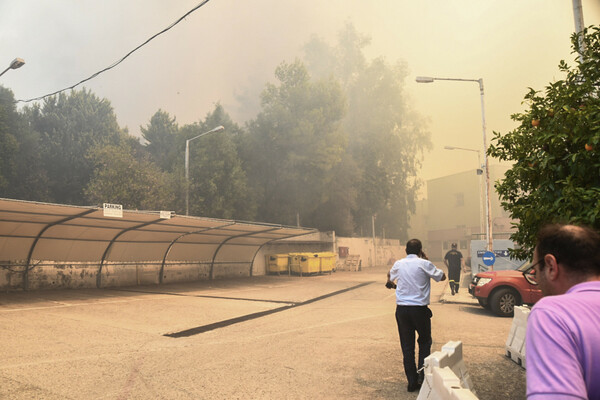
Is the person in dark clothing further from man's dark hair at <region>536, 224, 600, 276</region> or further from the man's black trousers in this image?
man's dark hair at <region>536, 224, 600, 276</region>

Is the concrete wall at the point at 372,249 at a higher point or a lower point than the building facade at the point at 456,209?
lower

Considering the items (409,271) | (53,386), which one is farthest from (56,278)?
(409,271)

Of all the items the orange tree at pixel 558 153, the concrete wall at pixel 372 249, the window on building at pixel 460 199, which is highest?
the window on building at pixel 460 199

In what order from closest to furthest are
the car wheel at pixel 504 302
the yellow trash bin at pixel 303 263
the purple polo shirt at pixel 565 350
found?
the purple polo shirt at pixel 565 350 < the car wheel at pixel 504 302 < the yellow trash bin at pixel 303 263

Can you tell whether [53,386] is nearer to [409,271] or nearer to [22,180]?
[409,271]

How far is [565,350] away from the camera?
134cm

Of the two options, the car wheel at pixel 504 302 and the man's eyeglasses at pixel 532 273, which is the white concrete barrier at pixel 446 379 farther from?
the car wheel at pixel 504 302

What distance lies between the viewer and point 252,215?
1491 inches

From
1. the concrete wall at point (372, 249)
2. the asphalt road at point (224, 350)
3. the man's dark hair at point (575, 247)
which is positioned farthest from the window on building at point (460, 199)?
the man's dark hair at point (575, 247)

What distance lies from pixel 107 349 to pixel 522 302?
398 inches

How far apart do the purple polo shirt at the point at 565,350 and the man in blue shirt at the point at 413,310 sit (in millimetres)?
3956

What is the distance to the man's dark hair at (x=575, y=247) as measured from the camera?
1.59m

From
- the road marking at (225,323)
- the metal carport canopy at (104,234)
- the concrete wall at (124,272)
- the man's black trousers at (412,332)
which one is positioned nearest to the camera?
the man's black trousers at (412,332)

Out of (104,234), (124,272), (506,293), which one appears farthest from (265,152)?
(506,293)
